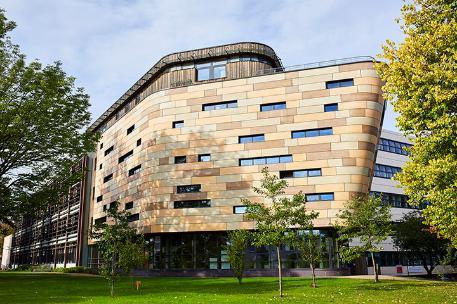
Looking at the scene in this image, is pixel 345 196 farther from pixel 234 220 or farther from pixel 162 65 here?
pixel 162 65

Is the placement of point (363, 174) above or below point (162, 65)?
below

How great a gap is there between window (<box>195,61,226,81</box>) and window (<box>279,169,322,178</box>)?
1487 centimetres

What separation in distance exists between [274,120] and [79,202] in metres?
42.9

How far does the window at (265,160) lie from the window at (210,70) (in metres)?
11.8

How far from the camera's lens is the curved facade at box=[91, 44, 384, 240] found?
42.5m

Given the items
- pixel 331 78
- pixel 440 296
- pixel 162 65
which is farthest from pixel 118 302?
pixel 162 65

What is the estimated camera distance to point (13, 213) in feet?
126

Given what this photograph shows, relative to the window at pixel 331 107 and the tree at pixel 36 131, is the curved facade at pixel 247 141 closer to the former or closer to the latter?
the window at pixel 331 107

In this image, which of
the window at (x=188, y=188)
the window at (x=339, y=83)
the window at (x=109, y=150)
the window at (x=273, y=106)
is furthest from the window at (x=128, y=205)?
the window at (x=339, y=83)

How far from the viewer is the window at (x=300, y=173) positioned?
140 ft

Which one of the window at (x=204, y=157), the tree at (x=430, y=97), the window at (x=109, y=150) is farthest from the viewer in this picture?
the window at (x=109, y=150)

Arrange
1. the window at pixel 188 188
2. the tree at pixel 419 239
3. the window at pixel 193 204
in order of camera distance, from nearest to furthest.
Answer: the tree at pixel 419 239 → the window at pixel 193 204 → the window at pixel 188 188

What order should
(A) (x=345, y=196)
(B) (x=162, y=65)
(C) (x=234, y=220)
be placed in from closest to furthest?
1. (A) (x=345, y=196)
2. (C) (x=234, y=220)
3. (B) (x=162, y=65)

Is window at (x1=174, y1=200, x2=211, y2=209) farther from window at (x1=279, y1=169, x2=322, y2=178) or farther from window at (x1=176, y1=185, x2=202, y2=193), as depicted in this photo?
window at (x1=279, y1=169, x2=322, y2=178)
